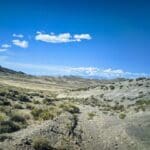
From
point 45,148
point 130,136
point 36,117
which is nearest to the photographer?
point 45,148

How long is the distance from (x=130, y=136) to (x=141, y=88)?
1986 inches

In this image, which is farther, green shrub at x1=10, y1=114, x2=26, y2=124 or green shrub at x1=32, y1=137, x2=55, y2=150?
green shrub at x1=10, y1=114, x2=26, y2=124

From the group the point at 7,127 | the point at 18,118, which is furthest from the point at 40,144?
the point at 18,118

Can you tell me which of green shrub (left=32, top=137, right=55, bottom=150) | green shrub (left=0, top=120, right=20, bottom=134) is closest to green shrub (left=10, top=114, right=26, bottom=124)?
green shrub (left=0, top=120, right=20, bottom=134)

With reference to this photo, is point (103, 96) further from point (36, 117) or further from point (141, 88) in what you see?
point (36, 117)

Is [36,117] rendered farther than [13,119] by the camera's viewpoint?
Yes

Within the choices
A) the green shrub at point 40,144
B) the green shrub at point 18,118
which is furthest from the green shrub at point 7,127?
the green shrub at point 40,144

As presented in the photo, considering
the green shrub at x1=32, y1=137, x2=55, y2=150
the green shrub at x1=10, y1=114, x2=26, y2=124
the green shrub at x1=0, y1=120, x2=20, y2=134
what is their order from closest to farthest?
the green shrub at x1=32, y1=137, x2=55, y2=150 < the green shrub at x1=0, y1=120, x2=20, y2=134 < the green shrub at x1=10, y1=114, x2=26, y2=124

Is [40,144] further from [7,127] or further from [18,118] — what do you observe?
[18,118]

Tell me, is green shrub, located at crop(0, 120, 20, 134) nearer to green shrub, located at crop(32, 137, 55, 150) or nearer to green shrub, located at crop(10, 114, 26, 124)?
green shrub, located at crop(10, 114, 26, 124)

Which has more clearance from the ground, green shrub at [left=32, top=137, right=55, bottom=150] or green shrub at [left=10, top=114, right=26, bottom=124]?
green shrub at [left=10, top=114, right=26, bottom=124]

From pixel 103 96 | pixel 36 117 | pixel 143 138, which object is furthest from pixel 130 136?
pixel 103 96

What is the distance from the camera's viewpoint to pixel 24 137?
18656 mm

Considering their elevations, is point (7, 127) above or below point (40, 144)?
above
